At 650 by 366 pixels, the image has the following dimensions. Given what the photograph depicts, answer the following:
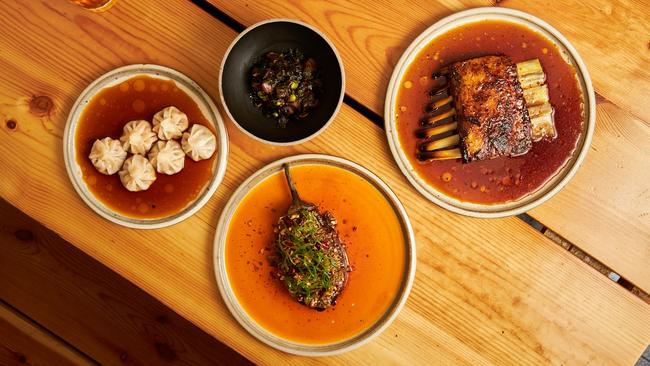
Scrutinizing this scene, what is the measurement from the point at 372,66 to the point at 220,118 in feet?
2.34

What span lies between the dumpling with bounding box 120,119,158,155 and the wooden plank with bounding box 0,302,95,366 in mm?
1340

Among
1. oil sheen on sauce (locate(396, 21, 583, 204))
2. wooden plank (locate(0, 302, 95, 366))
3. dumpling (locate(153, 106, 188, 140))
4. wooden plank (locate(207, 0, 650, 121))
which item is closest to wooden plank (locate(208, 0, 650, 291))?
wooden plank (locate(207, 0, 650, 121))

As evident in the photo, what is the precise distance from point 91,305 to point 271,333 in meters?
1.26

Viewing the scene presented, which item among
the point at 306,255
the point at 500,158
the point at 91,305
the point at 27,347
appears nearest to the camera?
the point at 306,255

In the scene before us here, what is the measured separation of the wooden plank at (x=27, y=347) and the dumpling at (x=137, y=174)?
122 centimetres

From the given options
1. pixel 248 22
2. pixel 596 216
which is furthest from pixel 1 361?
pixel 596 216

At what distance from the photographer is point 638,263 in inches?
91.2

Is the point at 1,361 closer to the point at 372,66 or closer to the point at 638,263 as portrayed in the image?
the point at 372,66

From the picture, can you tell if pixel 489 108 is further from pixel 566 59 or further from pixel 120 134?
pixel 120 134

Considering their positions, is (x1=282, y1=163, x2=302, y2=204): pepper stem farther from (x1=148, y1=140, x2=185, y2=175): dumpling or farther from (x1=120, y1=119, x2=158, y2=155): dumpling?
(x1=120, y1=119, x2=158, y2=155): dumpling

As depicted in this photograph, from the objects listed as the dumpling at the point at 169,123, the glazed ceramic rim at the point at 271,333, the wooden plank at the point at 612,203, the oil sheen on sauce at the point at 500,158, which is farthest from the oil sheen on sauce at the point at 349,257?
the wooden plank at the point at 612,203

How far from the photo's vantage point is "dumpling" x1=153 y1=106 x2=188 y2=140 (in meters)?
2.18

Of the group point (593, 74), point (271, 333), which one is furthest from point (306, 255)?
point (593, 74)

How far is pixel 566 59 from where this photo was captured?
224 centimetres
